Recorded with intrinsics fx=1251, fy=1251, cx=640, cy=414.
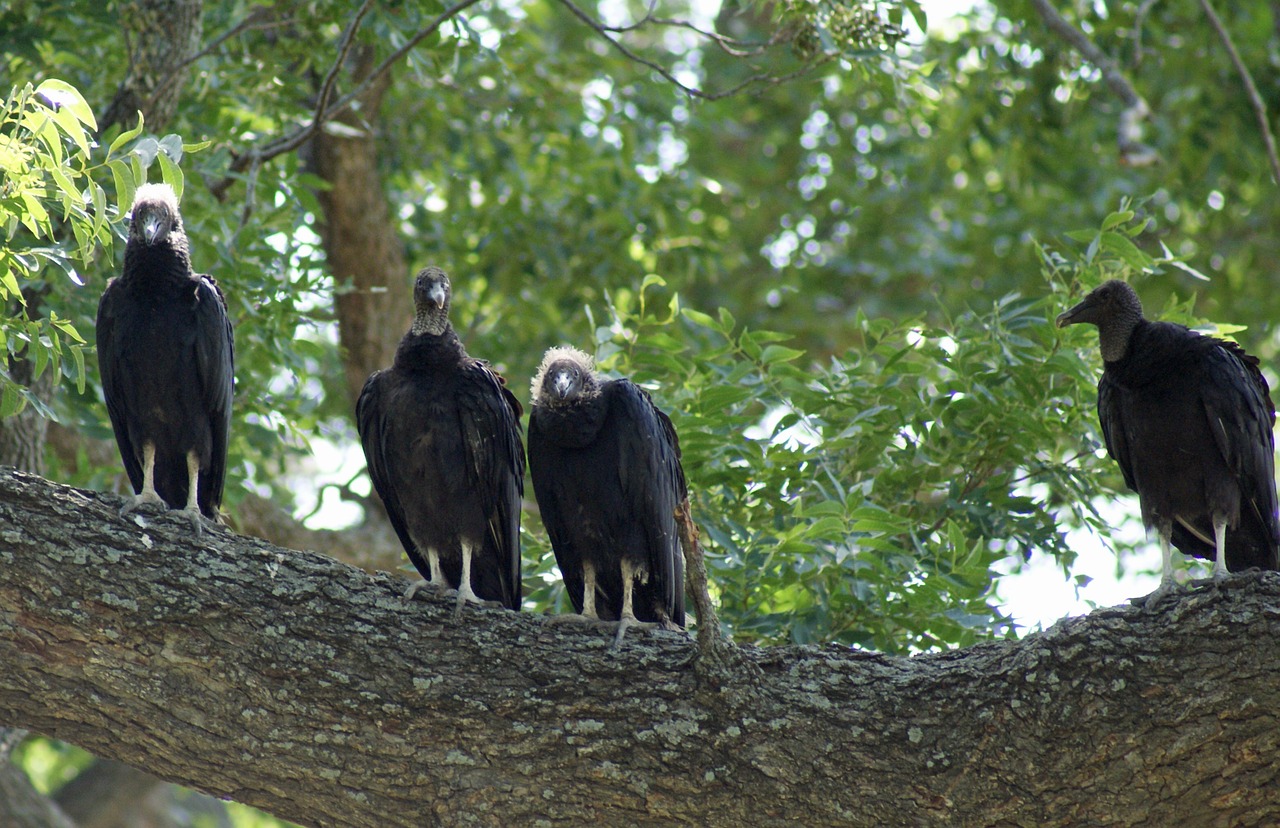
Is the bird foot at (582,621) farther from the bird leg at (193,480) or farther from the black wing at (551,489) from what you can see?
→ the bird leg at (193,480)

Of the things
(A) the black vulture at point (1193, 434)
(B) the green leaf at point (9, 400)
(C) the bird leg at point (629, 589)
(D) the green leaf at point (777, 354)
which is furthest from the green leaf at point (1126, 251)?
(B) the green leaf at point (9, 400)

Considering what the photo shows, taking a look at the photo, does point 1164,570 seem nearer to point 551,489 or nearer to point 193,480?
point 551,489

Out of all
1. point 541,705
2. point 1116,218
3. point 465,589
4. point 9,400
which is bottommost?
point 541,705

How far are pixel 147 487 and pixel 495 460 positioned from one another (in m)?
1.07

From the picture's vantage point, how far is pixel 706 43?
10586 mm

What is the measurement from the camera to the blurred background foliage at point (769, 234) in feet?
14.0

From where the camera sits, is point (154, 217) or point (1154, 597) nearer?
point (1154, 597)

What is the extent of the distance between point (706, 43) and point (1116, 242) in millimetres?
6940

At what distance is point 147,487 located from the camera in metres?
3.79

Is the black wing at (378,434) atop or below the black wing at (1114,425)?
atop

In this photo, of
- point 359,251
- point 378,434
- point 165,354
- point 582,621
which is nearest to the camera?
point 582,621

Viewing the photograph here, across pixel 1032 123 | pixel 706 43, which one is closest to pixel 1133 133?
pixel 1032 123

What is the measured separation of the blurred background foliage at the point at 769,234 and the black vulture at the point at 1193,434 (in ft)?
1.45

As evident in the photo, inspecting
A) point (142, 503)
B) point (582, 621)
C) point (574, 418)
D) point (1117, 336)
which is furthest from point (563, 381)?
point (1117, 336)
